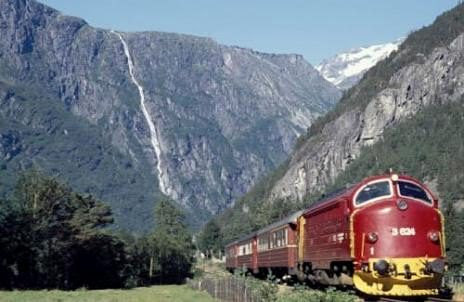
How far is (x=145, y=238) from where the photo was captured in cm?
14725

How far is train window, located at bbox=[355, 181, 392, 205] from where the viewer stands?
37.5 metres

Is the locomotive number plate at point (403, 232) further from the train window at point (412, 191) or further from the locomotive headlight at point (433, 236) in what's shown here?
the train window at point (412, 191)

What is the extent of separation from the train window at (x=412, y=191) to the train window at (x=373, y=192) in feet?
1.95

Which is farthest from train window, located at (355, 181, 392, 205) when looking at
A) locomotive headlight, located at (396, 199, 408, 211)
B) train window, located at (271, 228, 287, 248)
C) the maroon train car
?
train window, located at (271, 228, 287, 248)

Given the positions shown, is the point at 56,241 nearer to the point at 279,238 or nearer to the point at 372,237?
the point at 279,238

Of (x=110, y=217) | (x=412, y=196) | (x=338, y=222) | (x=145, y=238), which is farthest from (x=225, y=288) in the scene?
(x=145, y=238)

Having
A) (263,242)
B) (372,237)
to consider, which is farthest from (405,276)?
(263,242)

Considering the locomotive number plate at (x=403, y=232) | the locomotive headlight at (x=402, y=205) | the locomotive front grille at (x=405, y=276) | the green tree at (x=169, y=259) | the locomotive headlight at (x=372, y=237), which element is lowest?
the locomotive front grille at (x=405, y=276)

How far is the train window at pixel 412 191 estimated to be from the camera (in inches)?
1476

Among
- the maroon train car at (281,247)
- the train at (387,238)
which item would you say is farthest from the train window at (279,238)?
the train at (387,238)

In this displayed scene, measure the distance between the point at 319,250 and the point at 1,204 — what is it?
7108 centimetres

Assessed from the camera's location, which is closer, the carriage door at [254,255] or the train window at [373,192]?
the train window at [373,192]

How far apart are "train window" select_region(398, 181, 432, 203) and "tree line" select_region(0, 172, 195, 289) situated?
70743 millimetres

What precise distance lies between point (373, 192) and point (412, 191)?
181cm
